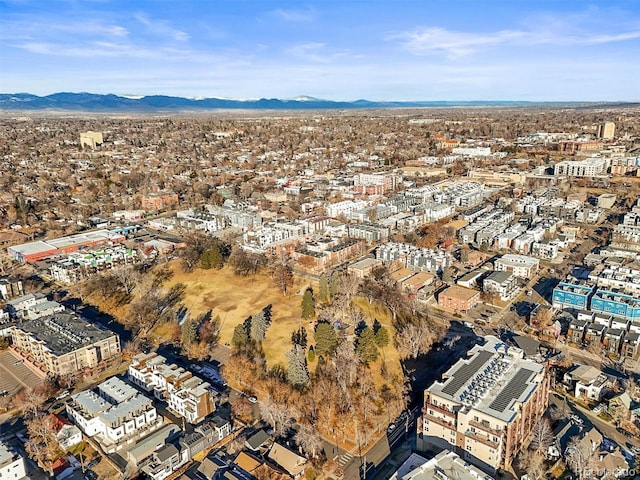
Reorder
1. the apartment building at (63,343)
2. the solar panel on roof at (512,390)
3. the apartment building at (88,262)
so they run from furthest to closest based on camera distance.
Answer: the apartment building at (88,262)
the apartment building at (63,343)
the solar panel on roof at (512,390)

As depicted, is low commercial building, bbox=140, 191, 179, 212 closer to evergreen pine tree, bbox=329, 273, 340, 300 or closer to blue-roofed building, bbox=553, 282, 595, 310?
evergreen pine tree, bbox=329, 273, 340, 300

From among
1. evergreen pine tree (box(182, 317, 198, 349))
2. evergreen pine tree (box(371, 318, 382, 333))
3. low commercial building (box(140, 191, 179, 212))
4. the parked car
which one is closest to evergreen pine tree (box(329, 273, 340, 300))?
evergreen pine tree (box(371, 318, 382, 333))

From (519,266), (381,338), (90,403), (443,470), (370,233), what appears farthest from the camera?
(370,233)

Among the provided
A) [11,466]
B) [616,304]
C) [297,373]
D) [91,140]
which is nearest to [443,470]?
[297,373]

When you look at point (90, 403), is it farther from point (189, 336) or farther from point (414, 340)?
point (414, 340)

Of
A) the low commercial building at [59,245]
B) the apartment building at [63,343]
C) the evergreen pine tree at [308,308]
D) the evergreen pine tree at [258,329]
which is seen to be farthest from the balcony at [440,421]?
the low commercial building at [59,245]

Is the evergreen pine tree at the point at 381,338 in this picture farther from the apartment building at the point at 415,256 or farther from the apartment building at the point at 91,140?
the apartment building at the point at 91,140
